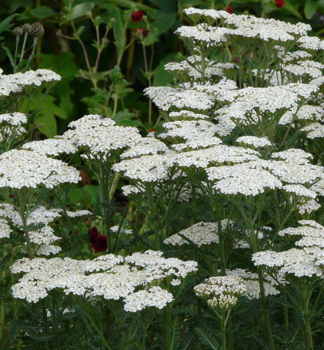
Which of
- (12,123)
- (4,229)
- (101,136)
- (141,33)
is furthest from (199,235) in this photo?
(141,33)

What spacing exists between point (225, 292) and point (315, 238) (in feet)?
1.59

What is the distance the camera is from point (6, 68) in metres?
7.97

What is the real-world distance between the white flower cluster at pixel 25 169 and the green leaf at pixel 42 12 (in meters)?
3.83

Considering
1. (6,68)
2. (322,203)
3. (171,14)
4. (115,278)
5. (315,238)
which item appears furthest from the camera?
(6,68)

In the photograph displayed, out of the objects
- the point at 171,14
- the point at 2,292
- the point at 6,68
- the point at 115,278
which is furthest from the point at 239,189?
the point at 6,68

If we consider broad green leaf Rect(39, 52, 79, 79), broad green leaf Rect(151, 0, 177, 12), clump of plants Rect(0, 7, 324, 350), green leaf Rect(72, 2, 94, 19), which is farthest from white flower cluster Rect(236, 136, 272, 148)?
broad green leaf Rect(39, 52, 79, 79)

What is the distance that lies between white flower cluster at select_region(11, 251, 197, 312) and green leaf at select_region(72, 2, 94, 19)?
3.94 meters

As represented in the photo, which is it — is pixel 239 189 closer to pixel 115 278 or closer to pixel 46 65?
pixel 115 278

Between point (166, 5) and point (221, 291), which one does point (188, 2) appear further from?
point (221, 291)

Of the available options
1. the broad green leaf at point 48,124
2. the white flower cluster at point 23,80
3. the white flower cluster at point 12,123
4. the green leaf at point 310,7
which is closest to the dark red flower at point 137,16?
the broad green leaf at point 48,124

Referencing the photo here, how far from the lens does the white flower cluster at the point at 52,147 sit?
12.5 feet

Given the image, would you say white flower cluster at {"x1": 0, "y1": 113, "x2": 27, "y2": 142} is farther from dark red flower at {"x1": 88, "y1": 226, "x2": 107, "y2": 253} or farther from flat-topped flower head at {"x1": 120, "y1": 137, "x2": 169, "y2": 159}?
dark red flower at {"x1": 88, "y1": 226, "x2": 107, "y2": 253}

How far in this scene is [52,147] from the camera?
3.86m

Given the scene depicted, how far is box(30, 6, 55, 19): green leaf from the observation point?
727cm
